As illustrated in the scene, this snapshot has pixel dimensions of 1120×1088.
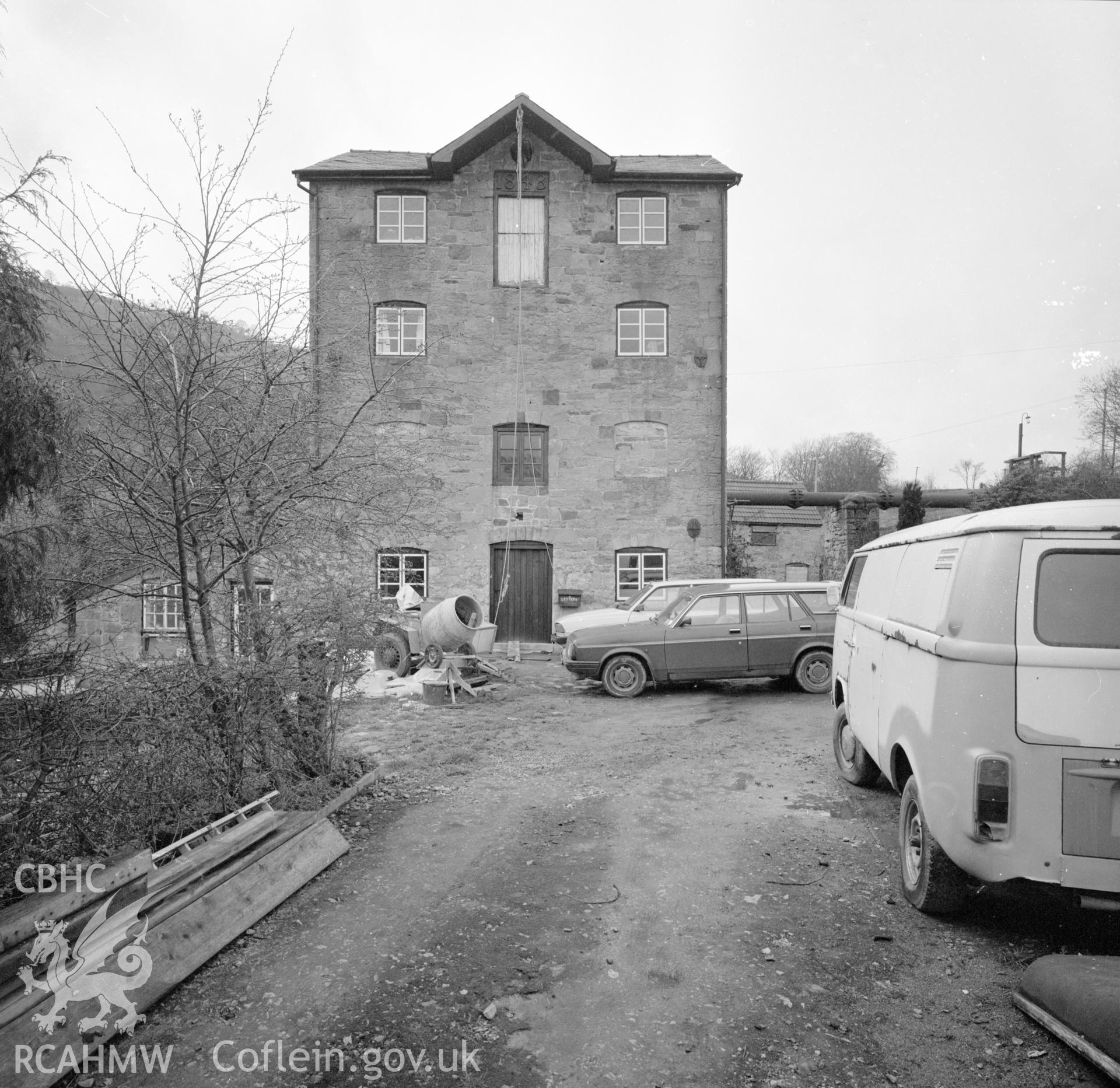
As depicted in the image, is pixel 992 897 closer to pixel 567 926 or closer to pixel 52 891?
pixel 567 926

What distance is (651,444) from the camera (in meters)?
18.2

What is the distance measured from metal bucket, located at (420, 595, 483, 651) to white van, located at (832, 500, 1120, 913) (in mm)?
9142

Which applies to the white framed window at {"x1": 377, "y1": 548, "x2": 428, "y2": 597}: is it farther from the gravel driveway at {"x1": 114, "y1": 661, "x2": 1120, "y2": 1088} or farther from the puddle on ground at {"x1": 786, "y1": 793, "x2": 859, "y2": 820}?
the puddle on ground at {"x1": 786, "y1": 793, "x2": 859, "y2": 820}

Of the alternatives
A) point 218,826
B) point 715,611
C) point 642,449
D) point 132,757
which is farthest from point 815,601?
point 132,757

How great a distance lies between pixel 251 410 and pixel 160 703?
2.24m

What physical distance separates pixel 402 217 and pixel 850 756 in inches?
647

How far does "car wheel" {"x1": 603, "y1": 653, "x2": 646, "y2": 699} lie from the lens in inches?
459

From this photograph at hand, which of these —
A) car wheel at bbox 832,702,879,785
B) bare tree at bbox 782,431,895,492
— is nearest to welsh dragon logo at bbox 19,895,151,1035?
car wheel at bbox 832,702,879,785

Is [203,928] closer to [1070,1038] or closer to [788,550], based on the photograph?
[1070,1038]

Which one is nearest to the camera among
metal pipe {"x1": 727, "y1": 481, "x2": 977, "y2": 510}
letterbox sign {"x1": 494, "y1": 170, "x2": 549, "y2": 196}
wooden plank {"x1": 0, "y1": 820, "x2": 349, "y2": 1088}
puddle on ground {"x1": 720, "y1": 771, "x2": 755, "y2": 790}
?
wooden plank {"x1": 0, "y1": 820, "x2": 349, "y2": 1088}

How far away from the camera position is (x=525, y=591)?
59.7ft

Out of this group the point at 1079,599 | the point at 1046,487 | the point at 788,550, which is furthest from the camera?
the point at 788,550

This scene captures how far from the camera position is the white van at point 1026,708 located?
336 cm

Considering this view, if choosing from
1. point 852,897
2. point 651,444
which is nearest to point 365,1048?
point 852,897
